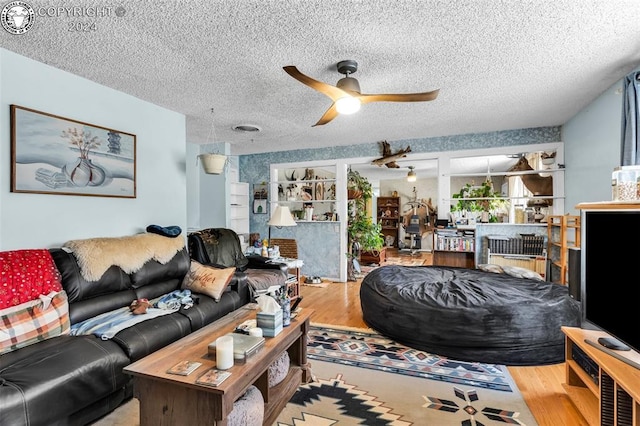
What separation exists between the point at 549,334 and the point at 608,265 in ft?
3.53

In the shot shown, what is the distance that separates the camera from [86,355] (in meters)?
1.85

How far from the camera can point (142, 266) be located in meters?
2.87

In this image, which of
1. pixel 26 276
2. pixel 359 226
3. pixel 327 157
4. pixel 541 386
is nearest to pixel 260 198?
pixel 327 157

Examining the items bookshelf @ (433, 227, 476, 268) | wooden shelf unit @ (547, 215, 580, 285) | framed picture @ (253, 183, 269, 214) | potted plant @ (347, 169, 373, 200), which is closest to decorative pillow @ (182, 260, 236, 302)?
framed picture @ (253, 183, 269, 214)

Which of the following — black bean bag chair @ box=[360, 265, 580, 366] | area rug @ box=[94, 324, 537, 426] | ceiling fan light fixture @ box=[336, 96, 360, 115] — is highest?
ceiling fan light fixture @ box=[336, 96, 360, 115]

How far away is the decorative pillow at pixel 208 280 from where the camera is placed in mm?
3030

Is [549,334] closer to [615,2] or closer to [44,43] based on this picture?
[615,2]

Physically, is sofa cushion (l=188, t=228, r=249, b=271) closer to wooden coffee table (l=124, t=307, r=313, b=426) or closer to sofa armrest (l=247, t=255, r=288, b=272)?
sofa armrest (l=247, t=255, r=288, b=272)

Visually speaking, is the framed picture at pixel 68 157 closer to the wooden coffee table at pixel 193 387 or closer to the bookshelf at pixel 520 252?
the wooden coffee table at pixel 193 387

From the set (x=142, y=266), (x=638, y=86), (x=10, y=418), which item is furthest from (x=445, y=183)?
(x=10, y=418)

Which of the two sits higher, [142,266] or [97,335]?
[142,266]

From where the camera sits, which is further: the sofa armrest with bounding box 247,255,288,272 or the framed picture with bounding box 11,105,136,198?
the sofa armrest with bounding box 247,255,288,272

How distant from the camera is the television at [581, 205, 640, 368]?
1583mm

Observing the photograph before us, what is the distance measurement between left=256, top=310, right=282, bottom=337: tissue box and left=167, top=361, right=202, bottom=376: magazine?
46 cm
